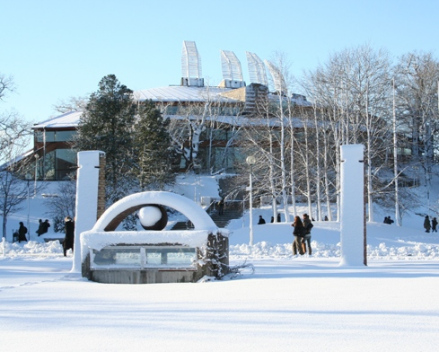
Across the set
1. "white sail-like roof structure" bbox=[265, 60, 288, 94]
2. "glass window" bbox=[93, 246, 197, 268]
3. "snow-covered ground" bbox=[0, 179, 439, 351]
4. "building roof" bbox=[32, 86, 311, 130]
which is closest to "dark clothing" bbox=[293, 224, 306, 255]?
"snow-covered ground" bbox=[0, 179, 439, 351]

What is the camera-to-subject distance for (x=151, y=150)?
139ft

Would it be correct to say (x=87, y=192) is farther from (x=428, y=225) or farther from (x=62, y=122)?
(x=62, y=122)

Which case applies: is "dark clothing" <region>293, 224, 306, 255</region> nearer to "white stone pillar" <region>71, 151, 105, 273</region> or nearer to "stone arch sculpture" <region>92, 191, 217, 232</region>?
"white stone pillar" <region>71, 151, 105, 273</region>

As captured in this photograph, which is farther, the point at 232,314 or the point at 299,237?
the point at 299,237

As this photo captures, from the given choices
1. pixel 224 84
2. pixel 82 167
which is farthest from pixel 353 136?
pixel 224 84

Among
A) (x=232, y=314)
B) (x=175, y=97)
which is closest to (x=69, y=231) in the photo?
(x=232, y=314)

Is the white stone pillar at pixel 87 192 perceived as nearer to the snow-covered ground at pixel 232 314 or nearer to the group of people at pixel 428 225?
the snow-covered ground at pixel 232 314

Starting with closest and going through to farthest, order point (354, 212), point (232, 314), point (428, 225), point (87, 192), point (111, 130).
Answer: point (232, 314) → point (354, 212) → point (87, 192) → point (428, 225) → point (111, 130)

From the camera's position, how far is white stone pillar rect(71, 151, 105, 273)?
46.4 feet

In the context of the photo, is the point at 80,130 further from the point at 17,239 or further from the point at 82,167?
the point at 82,167

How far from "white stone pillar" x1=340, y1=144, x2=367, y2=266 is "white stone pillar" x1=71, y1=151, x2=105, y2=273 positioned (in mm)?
5461

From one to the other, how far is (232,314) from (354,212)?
7526 mm

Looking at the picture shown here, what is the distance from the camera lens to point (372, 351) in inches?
195

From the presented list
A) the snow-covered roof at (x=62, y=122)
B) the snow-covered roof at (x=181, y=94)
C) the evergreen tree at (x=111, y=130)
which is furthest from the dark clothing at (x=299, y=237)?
the snow-covered roof at (x=62, y=122)
